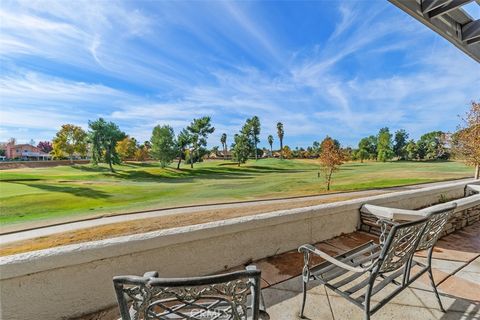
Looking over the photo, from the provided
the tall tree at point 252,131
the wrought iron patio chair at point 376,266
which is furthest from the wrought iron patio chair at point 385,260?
the tall tree at point 252,131

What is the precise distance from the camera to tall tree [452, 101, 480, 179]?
9359 millimetres

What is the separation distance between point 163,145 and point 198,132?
4885 mm

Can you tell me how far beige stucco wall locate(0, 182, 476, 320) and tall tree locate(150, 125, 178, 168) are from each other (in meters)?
20.3

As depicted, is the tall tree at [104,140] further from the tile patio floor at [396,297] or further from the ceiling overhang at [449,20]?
the ceiling overhang at [449,20]

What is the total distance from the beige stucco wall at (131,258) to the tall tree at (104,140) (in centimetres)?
1896

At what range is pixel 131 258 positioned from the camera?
166 centimetres

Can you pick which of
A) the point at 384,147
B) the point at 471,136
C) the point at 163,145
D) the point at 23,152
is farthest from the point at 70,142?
the point at 384,147

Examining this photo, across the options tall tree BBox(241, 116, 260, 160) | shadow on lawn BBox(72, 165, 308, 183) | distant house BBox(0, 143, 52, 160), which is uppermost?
tall tree BBox(241, 116, 260, 160)

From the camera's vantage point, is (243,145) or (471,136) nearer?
(471,136)

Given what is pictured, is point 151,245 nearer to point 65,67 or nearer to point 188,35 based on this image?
point 188,35

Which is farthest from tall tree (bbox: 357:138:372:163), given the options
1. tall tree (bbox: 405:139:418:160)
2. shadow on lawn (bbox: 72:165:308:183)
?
shadow on lawn (bbox: 72:165:308:183)

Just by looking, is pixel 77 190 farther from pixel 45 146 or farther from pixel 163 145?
pixel 163 145

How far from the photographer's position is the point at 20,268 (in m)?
1.34

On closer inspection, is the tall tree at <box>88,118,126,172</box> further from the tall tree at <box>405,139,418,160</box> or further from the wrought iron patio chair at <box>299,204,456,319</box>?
the tall tree at <box>405,139,418,160</box>
